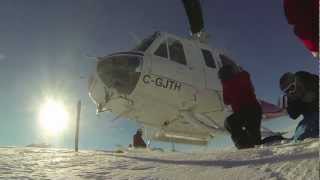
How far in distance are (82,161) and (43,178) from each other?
158 cm

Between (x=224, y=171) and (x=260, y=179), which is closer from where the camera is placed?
(x=260, y=179)

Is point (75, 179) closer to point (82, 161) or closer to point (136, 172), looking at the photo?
point (136, 172)

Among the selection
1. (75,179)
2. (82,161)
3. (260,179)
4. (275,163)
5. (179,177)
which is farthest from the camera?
(82,161)

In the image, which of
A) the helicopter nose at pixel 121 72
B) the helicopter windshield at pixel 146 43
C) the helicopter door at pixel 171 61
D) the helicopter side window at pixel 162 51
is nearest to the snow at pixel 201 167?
the helicopter nose at pixel 121 72

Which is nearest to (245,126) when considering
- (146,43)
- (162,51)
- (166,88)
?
(166,88)

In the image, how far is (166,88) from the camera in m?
13.6

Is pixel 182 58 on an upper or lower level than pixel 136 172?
upper

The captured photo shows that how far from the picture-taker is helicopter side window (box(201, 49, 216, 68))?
49.4ft

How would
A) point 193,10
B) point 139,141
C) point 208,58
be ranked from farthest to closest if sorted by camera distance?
point 139,141 → point 208,58 → point 193,10

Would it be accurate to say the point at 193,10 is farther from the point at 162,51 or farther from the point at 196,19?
the point at 162,51

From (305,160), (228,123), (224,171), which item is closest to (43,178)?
(224,171)

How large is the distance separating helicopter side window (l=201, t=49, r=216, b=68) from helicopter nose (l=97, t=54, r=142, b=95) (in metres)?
2.69

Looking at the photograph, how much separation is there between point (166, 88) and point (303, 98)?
7.33m

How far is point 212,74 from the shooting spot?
14.9 metres
